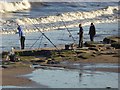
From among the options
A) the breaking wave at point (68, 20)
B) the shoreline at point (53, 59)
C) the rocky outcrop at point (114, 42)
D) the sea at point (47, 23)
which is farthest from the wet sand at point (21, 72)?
the breaking wave at point (68, 20)

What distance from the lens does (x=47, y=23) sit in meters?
42.6

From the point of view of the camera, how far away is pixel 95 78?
1314cm

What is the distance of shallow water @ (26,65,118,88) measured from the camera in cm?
1212

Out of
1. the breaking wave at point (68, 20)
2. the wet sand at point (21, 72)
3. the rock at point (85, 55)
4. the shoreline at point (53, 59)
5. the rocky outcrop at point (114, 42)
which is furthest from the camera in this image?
the breaking wave at point (68, 20)

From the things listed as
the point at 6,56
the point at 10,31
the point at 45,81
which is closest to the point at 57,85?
the point at 45,81

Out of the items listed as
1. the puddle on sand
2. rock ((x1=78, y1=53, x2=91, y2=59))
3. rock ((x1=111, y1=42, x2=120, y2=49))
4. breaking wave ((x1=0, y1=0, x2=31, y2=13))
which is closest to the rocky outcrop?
rock ((x1=111, y1=42, x2=120, y2=49))

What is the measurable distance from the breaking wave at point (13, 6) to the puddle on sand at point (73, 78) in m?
45.5

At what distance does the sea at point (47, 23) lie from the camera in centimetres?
2606

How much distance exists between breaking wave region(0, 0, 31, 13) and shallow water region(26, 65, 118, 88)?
149ft

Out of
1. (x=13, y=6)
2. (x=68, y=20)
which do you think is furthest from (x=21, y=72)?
(x=13, y=6)

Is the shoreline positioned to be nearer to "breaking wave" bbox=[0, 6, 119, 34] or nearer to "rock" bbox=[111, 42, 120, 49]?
"rock" bbox=[111, 42, 120, 49]

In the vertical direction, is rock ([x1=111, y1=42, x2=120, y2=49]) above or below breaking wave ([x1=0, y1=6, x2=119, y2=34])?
below

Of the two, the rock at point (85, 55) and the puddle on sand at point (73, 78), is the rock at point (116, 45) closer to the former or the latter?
the rock at point (85, 55)

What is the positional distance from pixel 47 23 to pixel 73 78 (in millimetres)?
29542
